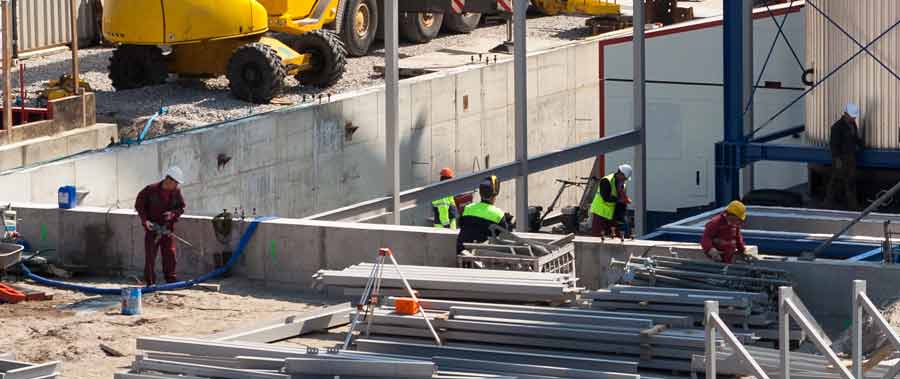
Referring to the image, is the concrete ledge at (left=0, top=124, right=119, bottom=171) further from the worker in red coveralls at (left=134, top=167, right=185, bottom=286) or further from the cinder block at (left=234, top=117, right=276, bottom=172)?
the worker in red coveralls at (left=134, top=167, right=185, bottom=286)

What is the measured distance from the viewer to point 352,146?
3134cm

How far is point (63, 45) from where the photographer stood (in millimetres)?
33875

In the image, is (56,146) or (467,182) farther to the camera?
(56,146)

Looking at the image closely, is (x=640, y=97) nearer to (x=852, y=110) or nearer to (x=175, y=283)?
(x=852, y=110)

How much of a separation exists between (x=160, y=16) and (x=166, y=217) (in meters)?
10.4

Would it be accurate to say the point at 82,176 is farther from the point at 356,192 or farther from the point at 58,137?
the point at 356,192

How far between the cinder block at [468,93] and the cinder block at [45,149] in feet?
33.6

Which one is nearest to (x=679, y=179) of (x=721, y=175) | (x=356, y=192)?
(x=356, y=192)

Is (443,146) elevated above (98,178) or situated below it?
above

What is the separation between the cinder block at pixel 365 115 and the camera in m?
30.8

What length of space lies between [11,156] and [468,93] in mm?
12019

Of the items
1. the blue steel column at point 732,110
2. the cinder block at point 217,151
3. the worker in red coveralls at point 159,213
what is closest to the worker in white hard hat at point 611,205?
the blue steel column at point 732,110

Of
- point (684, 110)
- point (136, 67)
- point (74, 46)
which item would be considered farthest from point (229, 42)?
point (684, 110)

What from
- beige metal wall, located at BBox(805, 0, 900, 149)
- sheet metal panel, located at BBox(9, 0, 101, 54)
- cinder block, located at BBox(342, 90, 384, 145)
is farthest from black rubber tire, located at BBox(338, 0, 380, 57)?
beige metal wall, located at BBox(805, 0, 900, 149)
